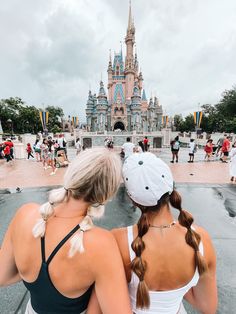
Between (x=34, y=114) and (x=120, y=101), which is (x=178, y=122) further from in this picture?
(x=34, y=114)

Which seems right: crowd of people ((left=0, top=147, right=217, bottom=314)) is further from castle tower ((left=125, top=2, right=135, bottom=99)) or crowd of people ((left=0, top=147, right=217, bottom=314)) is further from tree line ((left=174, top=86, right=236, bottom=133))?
castle tower ((left=125, top=2, right=135, bottom=99))

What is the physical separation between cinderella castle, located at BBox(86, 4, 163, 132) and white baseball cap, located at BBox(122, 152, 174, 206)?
57265 mm

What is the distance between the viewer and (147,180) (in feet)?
3.18

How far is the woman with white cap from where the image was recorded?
96cm

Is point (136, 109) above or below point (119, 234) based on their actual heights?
above

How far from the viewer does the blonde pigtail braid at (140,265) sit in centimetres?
93

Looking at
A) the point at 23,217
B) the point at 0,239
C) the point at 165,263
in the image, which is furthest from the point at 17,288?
the point at 165,263

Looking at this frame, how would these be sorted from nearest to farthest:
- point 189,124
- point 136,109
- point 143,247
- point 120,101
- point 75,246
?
point 75,246 < point 143,247 < point 136,109 < point 120,101 < point 189,124

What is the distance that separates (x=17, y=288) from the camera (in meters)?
2.30

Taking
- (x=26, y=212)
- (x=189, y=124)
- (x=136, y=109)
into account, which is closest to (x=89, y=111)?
(x=136, y=109)

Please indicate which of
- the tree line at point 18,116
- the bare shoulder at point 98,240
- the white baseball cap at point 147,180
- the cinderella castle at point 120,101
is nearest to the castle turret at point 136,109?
the cinderella castle at point 120,101

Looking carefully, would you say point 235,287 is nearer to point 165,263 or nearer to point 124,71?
point 165,263

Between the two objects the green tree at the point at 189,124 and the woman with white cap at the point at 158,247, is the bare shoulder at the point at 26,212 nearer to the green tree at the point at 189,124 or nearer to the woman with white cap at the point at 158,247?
the woman with white cap at the point at 158,247

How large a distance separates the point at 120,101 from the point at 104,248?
2495 inches
